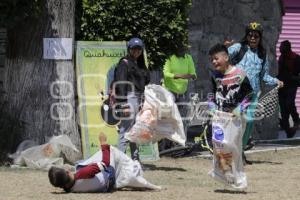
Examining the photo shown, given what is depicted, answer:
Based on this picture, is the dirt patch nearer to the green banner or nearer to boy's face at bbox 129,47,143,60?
the green banner

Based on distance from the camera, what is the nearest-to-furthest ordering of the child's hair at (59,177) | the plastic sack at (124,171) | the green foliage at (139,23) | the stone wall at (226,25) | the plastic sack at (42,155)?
the child's hair at (59,177) < the plastic sack at (124,171) < the plastic sack at (42,155) < the green foliage at (139,23) < the stone wall at (226,25)

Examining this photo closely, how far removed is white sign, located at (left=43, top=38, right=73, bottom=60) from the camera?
1040cm

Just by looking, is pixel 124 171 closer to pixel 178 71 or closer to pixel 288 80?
pixel 178 71

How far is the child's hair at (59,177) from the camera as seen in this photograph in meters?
7.80

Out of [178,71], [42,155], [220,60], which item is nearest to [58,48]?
[42,155]

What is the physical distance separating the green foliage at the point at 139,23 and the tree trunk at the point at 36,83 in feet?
1.86

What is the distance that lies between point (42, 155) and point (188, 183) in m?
2.07

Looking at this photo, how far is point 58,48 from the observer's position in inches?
412

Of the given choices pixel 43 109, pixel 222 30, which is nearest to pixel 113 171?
pixel 43 109

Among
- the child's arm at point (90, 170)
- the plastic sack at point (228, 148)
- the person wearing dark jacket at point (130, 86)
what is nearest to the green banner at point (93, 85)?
the person wearing dark jacket at point (130, 86)

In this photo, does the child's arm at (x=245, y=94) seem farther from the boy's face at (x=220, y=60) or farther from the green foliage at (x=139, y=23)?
the green foliage at (x=139, y=23)

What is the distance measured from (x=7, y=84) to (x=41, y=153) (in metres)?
1.00

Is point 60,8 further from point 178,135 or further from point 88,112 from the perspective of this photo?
point 178,135

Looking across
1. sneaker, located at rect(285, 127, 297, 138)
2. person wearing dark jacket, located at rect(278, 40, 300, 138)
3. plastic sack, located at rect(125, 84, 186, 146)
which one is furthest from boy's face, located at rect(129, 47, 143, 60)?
sneaker, located at rect(285, 127, 297, 138)
